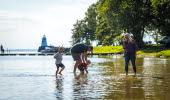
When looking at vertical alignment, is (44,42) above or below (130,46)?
above

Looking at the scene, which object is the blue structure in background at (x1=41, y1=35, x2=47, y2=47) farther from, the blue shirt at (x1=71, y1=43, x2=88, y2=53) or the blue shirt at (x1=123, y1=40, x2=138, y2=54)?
the blue shirt at (x1=123, y1=40, x2=138, y2=54)

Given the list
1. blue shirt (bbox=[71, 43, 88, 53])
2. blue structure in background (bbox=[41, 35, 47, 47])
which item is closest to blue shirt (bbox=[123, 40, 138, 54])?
blue shirt (bbox=[71, 43, 88, 53])

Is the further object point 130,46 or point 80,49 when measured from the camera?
point 80,49

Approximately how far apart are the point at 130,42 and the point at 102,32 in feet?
211

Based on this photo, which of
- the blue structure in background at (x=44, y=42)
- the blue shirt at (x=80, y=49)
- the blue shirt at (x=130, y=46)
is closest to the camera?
the blue shirt at (x=130, y=46)

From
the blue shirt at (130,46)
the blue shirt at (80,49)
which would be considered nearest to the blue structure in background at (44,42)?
the blue shirt at (80,49)

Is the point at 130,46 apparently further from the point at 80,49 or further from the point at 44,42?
the point at 44,42

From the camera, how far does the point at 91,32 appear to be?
11444cm

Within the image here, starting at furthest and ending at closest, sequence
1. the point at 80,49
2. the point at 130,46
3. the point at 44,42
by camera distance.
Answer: the point at 44,42
the point at 80,49
the point at 130,46

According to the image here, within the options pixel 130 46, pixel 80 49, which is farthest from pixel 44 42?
pixel 130 46

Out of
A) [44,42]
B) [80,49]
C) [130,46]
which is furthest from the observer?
[44,42]

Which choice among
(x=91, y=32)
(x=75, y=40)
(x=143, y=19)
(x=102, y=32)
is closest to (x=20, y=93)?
(x=143, y=19)

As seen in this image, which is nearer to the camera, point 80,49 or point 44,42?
point 80,49

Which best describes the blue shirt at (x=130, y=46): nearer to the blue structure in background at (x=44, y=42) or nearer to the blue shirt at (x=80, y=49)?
the blue shirt at (x=80, y=49)
